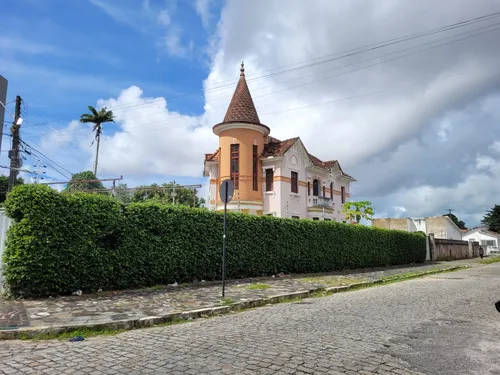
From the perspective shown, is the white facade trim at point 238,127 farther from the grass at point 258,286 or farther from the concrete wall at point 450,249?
the concrete wall at point 450,249

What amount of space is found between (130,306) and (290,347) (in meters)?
4.80

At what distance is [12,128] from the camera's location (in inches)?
930

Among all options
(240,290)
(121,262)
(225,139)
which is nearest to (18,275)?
(121,262)

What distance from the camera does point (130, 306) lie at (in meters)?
8.97

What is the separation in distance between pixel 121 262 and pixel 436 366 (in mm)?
8819

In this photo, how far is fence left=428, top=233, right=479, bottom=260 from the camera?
38281mm

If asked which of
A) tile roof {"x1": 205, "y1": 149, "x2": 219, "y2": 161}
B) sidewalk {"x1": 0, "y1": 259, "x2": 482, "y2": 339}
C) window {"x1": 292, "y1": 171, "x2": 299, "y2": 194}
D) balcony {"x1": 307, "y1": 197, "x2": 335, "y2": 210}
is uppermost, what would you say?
tile roof {"x1": 205, "y1": 149, "x2": 219, "y2": 161}

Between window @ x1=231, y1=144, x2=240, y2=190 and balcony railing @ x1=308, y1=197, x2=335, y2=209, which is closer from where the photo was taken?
window @ x1=231, y1=144, x2=240, y2=190

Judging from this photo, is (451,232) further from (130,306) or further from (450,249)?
(130,306)

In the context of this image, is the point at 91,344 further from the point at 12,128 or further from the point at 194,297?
the point at 12,128

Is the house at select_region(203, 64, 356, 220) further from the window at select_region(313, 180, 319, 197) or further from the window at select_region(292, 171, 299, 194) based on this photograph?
the window at select_region(313, 180, 319, 197)

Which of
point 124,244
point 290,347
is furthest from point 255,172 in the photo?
point 290,347

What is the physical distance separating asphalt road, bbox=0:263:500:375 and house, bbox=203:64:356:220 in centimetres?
2319

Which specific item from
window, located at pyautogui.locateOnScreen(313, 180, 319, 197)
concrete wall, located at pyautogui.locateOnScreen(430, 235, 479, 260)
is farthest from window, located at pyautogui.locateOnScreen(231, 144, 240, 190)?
concrete wall, located at pyautogui.locateOnScreen(430, 235, 479, 260)
